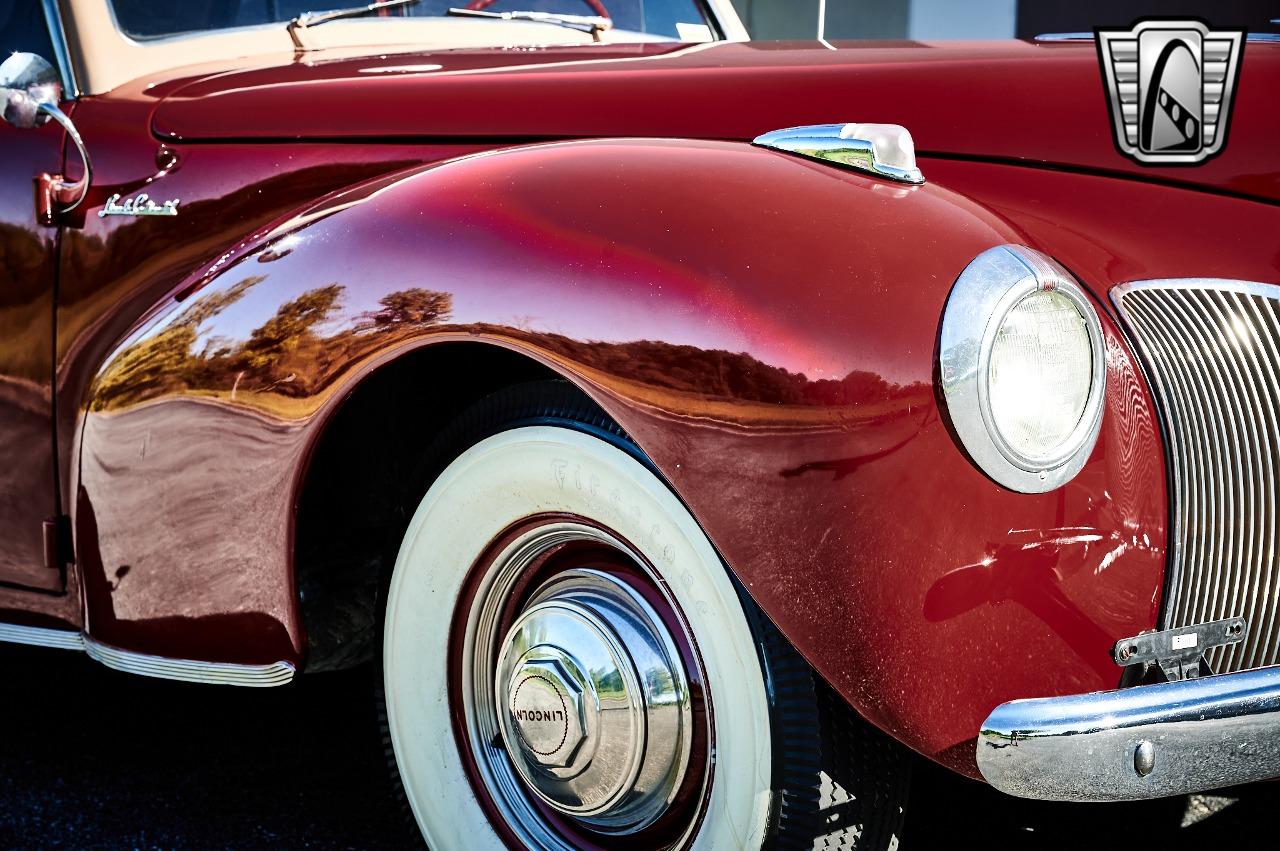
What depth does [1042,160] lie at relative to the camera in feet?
6.21

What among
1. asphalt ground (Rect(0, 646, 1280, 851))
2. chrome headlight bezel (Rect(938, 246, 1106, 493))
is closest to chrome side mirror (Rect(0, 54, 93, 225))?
asphalt ground (Rect(0, 646, 1280, 851))

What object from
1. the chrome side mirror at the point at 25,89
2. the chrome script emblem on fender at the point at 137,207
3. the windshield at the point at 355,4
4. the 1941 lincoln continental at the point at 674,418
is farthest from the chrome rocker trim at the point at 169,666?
the windshield at the point at 355,4

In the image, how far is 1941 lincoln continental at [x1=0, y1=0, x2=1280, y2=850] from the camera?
1396mm

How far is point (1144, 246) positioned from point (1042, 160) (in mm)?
228

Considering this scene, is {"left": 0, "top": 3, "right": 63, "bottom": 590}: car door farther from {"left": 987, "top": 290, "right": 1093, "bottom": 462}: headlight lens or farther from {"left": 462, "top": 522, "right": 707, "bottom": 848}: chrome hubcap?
{"left": 987, "top": 290, "right": 1093, "bottom": 462}: headlight lens

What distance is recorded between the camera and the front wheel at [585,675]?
149cm

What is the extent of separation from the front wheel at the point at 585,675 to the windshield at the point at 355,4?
3.99 feet

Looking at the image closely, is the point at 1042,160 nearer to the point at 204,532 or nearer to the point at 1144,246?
the point at 1144,246

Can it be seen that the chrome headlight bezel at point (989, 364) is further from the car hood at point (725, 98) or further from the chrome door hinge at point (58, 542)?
the chrome door hinge at point (58, 542)

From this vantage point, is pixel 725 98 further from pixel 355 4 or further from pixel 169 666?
pixel 169 666

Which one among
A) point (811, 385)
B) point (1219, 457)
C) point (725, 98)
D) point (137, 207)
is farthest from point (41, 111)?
point (1219, 457)

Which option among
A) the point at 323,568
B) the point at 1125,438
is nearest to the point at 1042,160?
the point at 1125,438

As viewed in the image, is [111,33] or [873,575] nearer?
[873,575]

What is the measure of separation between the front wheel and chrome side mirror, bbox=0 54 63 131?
38.7 inches
